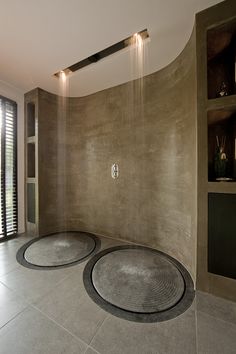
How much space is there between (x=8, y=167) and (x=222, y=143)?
337cm

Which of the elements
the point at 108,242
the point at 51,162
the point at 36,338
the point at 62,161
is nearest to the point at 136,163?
the point at 108,242

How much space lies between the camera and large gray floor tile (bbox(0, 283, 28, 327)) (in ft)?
4.39

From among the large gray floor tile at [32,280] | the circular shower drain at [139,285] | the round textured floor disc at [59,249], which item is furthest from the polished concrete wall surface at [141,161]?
the large gray floor tile at [32,280]

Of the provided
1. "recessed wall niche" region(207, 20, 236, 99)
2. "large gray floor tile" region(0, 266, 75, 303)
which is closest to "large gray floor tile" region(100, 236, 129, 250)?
"large gray floor tile" region(0, 266, 75, 303)

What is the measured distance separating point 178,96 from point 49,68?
195cm

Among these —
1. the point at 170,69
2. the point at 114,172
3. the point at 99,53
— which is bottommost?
the point at 114,172

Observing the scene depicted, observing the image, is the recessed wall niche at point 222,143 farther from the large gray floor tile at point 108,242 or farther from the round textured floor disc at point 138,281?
the large gray floor tile at point 108,242

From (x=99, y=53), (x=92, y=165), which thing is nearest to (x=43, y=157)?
(x=92, y=165)

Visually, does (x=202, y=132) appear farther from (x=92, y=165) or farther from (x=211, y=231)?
(x=92, y=165)

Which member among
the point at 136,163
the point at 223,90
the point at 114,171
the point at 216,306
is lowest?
the point at 216,306

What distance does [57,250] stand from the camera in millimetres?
2461

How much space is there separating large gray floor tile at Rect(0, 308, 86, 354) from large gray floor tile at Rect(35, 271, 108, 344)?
0.19ft

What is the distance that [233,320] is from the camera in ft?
4.32

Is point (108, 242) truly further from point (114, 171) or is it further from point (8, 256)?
point (8, 256)
